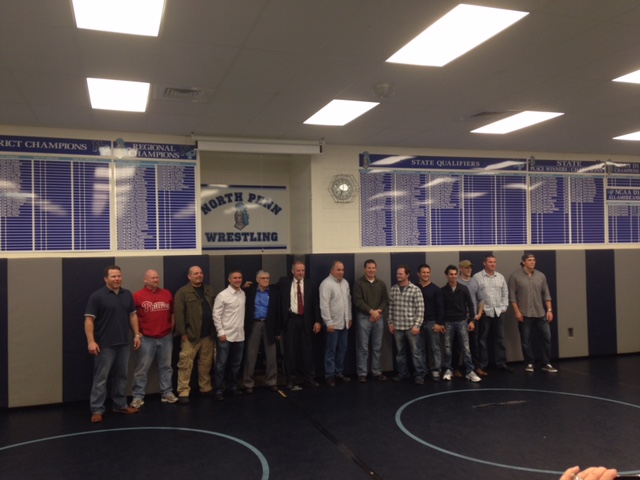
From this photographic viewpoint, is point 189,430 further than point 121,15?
Yes

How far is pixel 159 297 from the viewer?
19.1ft

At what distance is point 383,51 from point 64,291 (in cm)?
430

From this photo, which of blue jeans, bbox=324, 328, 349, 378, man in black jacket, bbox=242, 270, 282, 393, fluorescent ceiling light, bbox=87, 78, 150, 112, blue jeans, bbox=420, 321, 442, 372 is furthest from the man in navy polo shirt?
blue jeans, bbox=420, 321, 442, 372

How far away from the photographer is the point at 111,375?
5680 mm

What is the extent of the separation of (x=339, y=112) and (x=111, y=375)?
3787 millimetres

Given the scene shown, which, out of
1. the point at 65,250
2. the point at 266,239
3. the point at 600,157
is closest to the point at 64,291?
the point at 65,250

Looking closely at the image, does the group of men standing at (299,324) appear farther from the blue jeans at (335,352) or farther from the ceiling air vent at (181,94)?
the ceiling air vent at (181,94)

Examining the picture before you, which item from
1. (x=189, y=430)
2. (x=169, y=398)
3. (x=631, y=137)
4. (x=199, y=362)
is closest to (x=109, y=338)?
(x=169, y=398)

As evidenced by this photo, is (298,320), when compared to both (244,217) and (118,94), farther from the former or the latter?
(118,94)

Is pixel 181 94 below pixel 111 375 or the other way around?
the other way around

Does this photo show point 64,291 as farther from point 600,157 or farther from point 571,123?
point 600,157

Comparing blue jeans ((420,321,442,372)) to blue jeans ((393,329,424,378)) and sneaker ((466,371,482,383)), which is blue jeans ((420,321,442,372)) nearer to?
blue jeans ((393,329,424,378))

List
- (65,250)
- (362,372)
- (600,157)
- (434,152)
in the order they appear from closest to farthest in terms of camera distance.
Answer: (65,250) → (362,372) → (434,152) → (600,157)

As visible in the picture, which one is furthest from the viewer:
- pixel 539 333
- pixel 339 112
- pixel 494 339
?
pixel 494 339
